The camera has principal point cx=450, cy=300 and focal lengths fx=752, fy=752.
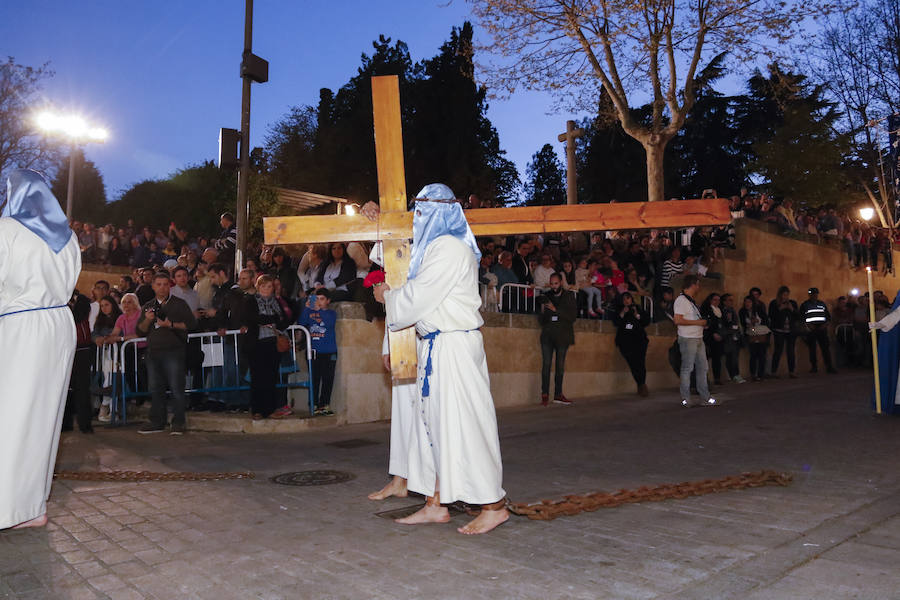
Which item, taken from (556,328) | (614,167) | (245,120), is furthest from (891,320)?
(614,167)

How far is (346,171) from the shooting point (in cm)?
4147

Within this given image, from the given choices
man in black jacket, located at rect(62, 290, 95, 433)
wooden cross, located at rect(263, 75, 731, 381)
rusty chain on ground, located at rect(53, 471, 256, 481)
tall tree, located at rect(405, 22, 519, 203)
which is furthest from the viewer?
tall tree, located at rect(405, 22, 519, 203)

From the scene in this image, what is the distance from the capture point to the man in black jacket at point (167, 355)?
982 centimetres

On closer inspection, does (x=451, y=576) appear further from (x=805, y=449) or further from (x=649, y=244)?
(x=649, y=244)

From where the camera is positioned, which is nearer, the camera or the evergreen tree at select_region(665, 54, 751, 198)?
the camera

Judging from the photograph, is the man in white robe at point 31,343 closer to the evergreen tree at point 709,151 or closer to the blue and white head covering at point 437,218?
the blue and white head covering at point 437,218

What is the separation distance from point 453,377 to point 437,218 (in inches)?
42.3

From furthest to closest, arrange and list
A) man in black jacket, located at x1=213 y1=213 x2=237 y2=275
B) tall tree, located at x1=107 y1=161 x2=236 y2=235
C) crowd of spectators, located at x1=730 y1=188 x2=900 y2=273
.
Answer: tall tree, located at x1=107 y1=161 x2=236 y2=235 < crowd of spectators, located at x1=730 y1=188 x2=900 y2=273 < man in black jacket, located at x1=213 y1=213 x2=237 y2=275

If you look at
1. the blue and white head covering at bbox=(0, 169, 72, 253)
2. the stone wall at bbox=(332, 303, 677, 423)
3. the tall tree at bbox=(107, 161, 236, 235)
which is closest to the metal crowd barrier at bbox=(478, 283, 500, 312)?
the stone wall at bbox=(332, 303, 677, 423)

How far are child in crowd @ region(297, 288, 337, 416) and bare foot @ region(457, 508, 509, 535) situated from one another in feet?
19.3

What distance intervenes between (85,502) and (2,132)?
2919 cm

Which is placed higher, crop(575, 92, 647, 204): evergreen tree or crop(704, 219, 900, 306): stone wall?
crop(575, 92, 647, 204): evergreen tree

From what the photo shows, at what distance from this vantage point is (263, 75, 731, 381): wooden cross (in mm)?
5297

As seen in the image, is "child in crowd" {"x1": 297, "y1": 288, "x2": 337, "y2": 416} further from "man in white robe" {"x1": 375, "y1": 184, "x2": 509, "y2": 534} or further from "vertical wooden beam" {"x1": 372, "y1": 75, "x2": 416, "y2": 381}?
"man in white robe" {"x1": 375, "y1": 184, "x2": 509, "y2": 534}
